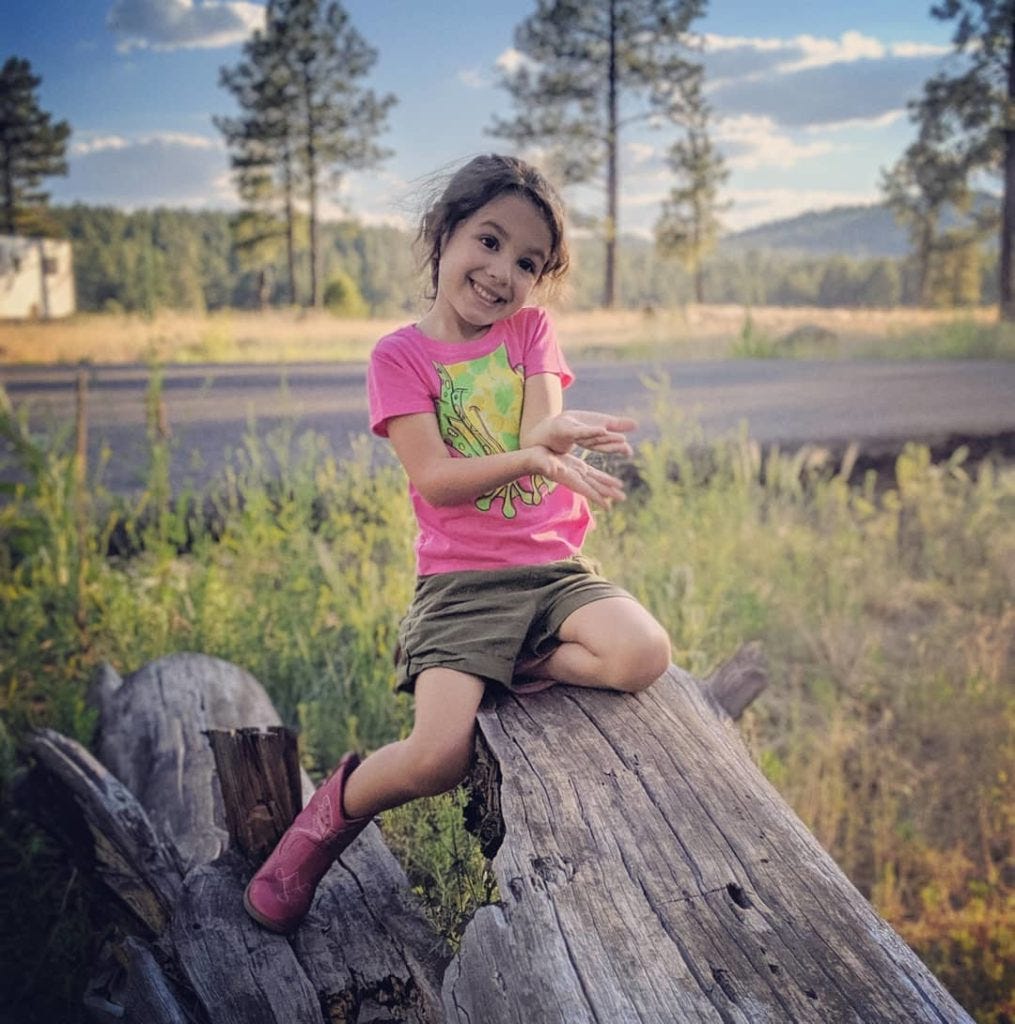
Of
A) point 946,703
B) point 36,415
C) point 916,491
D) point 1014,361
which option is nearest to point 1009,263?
point 1014,361

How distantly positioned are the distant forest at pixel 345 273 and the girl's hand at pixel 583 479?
0.57m

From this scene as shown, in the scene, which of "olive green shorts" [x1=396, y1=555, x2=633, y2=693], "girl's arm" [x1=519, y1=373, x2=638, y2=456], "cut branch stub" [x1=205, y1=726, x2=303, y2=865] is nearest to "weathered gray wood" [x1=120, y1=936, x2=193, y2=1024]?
"cut branch stub" [x1=205, y1=726, x2=303, y2=865]

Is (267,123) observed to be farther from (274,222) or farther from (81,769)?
(81,769)

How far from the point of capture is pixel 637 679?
5.47 feet

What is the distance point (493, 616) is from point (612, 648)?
0.23 m

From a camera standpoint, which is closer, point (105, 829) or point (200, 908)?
point (200, 908)

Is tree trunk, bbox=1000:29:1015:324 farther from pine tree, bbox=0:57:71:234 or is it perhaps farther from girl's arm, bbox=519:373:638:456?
girl's arm, bbox=519:373:638:456

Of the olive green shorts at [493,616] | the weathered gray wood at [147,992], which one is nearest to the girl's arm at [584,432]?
the olive green shorts at [493,616]

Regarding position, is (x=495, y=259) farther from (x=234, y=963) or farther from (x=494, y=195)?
(x=234, y=963)

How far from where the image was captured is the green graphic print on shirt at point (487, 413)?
1828 mm

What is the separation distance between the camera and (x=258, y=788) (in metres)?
1.82

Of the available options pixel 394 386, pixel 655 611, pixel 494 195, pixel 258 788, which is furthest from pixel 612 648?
pixel 655 611

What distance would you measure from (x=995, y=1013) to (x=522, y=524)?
5.96ft

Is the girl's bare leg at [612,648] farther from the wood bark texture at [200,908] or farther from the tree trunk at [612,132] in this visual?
the tree trunk at [612,132]
